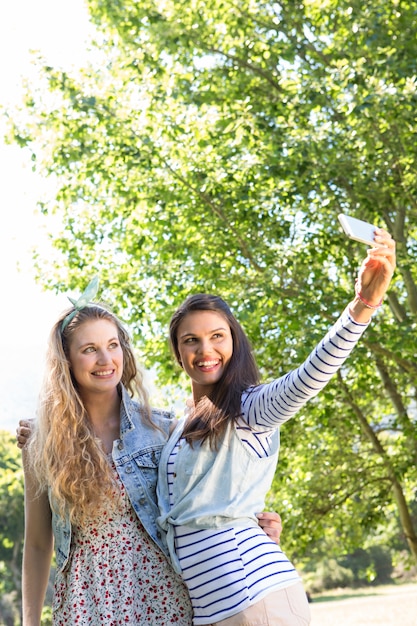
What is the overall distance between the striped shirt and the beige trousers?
0.02 m

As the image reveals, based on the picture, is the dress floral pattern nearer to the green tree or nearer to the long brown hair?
the long brown hair

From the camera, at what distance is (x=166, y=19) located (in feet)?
32.7

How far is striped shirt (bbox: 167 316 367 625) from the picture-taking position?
2725 millimetres

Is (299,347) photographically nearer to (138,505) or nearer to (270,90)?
(270,90)

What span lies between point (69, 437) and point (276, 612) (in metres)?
0.92

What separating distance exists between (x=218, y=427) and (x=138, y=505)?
0.40 meters

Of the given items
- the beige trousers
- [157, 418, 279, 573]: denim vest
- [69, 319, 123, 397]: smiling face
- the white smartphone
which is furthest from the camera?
[69, 319, 123, 397]: smiling face

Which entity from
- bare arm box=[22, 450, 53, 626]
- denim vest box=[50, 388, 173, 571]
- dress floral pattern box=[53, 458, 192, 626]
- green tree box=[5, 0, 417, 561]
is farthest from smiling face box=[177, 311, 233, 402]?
green tree box=[5, 0, 417, 561]

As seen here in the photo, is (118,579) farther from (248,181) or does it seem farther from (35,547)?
(248,181)

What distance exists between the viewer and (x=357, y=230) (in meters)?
2.56

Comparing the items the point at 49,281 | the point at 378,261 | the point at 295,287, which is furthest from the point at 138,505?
the point at 49,281

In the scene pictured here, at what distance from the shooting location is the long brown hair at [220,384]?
2963mm

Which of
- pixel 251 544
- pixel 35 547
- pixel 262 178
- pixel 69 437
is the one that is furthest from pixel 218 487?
pixel 262 178

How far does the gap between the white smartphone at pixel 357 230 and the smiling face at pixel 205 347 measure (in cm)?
70
